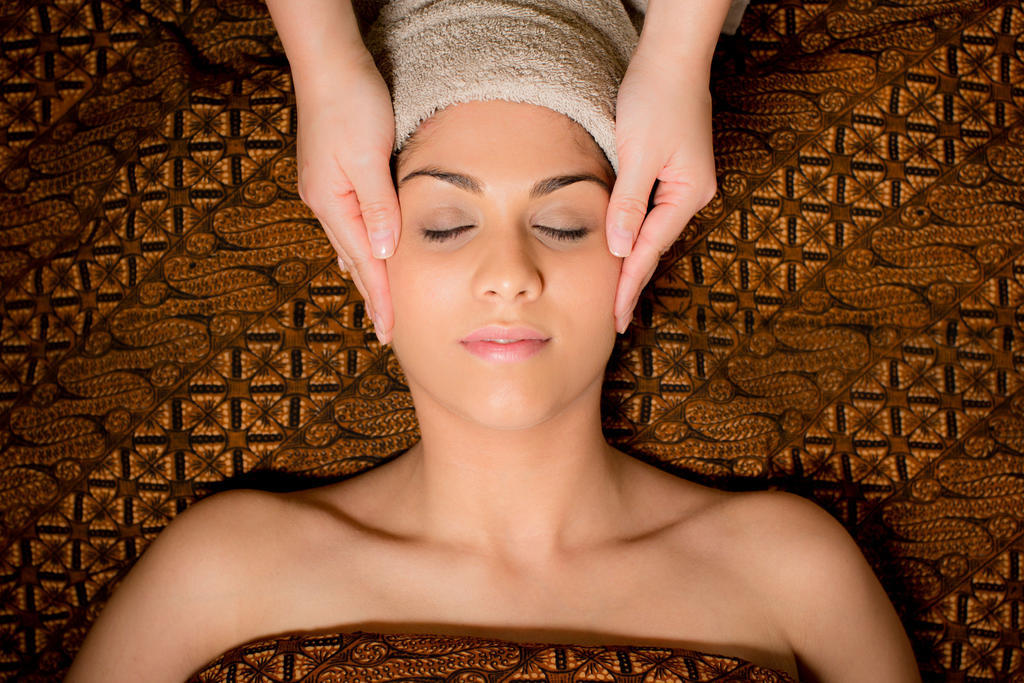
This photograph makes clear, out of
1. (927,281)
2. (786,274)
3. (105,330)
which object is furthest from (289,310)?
(927,281)

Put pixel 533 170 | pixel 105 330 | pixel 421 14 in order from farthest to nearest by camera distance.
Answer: pixel 105 330, pixel 421 14, pixel 533 170

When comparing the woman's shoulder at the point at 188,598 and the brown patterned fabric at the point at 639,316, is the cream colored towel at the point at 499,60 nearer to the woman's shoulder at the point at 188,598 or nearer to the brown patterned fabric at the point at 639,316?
the brown patterned fabric at the point at 639,316

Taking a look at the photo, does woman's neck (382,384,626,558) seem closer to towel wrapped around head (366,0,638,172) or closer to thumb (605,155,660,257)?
→ thumb (605,155,660,257)

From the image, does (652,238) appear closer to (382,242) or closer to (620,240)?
(620,240)

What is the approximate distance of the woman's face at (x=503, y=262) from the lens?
4.15 feet

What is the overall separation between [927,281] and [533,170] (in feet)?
3.01

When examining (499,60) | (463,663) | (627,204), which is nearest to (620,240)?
(627,204)

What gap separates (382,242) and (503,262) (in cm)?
20

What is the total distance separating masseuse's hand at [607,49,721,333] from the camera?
1.31 m

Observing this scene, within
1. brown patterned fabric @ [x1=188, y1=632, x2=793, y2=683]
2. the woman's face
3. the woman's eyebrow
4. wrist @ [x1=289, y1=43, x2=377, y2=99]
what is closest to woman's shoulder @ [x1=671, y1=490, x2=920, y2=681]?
brown patterned fabric @ [x1=188, y1=632, x2=793, y2=683]

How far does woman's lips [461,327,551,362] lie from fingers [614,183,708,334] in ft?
0.51

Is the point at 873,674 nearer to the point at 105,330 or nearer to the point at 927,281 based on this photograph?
the point at 927,281

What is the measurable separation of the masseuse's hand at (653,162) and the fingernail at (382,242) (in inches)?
12.5

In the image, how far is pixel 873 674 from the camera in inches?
56.7
